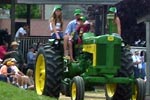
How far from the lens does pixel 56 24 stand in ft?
47.9

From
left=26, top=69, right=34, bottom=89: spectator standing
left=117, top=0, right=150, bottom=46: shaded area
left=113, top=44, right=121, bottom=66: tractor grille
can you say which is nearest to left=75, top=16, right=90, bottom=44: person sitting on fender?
left=113, top=44, right=121, bottom=66: tractor grille

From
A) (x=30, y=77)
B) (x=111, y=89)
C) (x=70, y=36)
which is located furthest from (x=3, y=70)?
(x=111, y=89)

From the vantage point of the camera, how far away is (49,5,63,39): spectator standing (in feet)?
47.5

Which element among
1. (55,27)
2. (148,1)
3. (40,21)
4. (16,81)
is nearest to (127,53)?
(55,27)

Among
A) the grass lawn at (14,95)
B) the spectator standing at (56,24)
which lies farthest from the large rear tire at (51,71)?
the grass lawn at (14,95)

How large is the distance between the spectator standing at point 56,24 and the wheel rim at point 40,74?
64 cm

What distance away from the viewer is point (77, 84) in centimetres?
1262

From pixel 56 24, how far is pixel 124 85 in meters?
2.18

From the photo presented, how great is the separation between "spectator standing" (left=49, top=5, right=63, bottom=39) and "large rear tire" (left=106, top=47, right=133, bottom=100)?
1.63m

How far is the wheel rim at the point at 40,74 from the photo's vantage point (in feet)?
47.4

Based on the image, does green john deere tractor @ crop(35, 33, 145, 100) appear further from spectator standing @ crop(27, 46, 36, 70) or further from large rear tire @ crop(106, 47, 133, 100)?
spectator standing @ crop(27, 46, 36, 70)

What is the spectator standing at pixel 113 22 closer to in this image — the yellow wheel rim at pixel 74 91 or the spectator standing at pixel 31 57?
the yellow wheel rim at pixel 74 91

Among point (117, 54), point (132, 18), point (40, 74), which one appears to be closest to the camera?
point (117, 54)

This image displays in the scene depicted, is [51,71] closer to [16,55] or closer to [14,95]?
[14,95]
